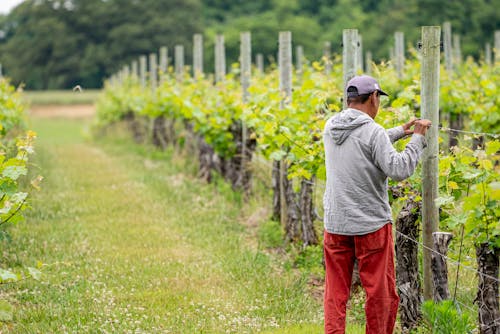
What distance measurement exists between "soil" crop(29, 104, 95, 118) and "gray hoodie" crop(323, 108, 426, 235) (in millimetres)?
47231

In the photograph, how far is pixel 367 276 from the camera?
5125 mm

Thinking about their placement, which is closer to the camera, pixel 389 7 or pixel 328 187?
pixel 328 187

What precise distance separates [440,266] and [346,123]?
4.01 ft

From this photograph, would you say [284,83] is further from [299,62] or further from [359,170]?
[299,62]

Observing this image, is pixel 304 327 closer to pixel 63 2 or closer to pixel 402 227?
pixel 402 227

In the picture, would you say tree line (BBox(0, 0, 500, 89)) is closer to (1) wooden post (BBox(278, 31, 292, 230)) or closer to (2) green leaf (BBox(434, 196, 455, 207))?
(1) wooden post (BBox(278, 31, 292, 230))

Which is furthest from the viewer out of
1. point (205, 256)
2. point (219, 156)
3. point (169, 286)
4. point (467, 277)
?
point (219, 156)

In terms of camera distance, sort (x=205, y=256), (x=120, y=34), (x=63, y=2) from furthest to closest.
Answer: (x=63, y=2) < (x=120, y=34) < (x=205, y=256)

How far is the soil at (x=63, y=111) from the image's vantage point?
52.2m

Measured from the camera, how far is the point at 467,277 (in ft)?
21.7

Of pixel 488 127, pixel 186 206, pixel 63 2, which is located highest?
pixel 63 2

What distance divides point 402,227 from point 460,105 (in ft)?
26.5

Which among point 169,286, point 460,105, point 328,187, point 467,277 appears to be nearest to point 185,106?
point 460,105

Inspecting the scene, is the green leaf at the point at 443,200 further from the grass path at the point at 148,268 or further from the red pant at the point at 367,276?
the grass path at the point at 148,268
